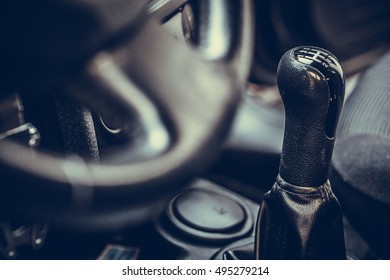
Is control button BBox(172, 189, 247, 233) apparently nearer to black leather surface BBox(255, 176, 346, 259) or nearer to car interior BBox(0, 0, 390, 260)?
car interior BBox(0, 0, 390, 260)

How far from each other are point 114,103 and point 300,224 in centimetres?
26

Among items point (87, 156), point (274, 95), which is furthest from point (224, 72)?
point (274, 95)

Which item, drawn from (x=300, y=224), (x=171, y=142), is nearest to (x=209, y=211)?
(x=300, y=224)

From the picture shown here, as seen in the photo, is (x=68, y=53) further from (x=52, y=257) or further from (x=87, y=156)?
(x=52, y=257)

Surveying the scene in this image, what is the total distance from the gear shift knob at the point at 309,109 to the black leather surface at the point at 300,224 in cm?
1

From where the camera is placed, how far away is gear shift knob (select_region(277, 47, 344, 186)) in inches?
20.1

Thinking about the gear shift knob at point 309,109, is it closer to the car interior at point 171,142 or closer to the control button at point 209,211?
the car interior at point 171,142

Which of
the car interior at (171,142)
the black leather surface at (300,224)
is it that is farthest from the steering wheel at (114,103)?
the black leather surface at (300,224)

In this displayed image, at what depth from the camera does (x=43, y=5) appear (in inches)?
13.1

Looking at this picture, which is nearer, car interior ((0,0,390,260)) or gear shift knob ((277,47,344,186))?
car interior ((0,0,390,260))

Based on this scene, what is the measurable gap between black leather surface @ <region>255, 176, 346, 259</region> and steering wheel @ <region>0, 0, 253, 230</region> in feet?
0.53

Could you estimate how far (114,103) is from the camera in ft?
1.28

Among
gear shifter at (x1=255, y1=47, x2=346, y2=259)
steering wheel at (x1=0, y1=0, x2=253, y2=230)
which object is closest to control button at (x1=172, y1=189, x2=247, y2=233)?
gear shifter at (x1=255, y1=47, x2=346, y2=259)

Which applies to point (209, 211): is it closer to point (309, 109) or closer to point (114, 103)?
point (309, 109)
